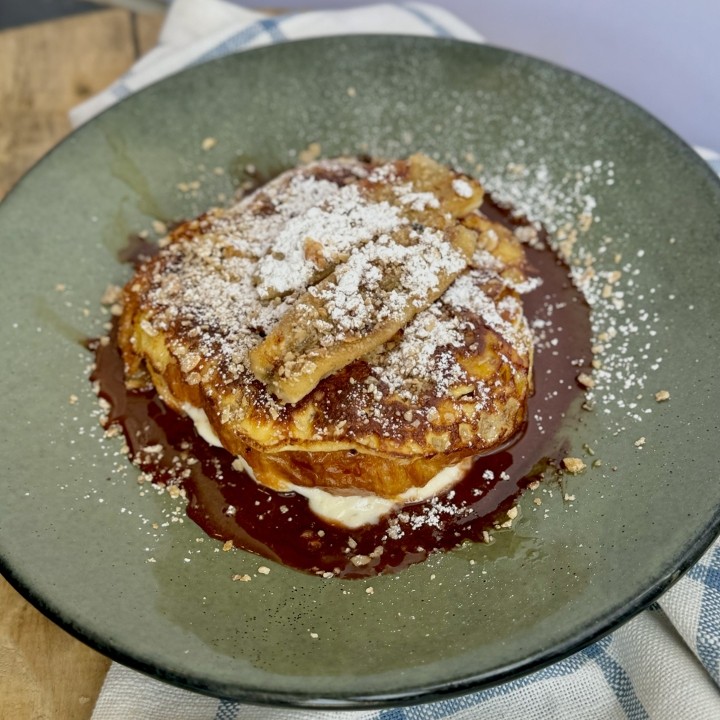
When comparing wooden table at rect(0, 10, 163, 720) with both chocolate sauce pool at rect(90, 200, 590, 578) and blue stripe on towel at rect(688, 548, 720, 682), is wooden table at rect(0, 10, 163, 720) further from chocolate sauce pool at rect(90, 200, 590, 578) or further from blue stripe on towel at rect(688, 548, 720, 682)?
blue stripe on towel at rect(688, 548, 720, 682)

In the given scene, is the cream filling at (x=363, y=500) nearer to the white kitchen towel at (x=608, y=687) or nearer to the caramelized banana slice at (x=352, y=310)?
the caramelized banana slice at (x=352, y=310)

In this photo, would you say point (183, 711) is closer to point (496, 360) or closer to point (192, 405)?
point (192, 405)

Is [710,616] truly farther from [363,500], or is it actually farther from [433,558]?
[363,500]

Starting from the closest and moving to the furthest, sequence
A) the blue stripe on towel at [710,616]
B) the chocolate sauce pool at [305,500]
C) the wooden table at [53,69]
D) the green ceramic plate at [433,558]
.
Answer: the green ceramic plate at [433,558] < the blue stripe on towel at [710,616] < the chocolate sauce pool at [305,500] < the wooden table at [53,69]

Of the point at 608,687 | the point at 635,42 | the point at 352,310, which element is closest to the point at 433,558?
the point at 608,687

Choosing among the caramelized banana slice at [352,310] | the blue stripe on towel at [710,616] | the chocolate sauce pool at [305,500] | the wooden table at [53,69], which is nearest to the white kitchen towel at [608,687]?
the blue stripe on towel at [710,616]

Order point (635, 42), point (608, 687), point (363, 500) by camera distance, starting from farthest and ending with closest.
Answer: point (635, 42) < point (363, 500) < point (608, 687)
